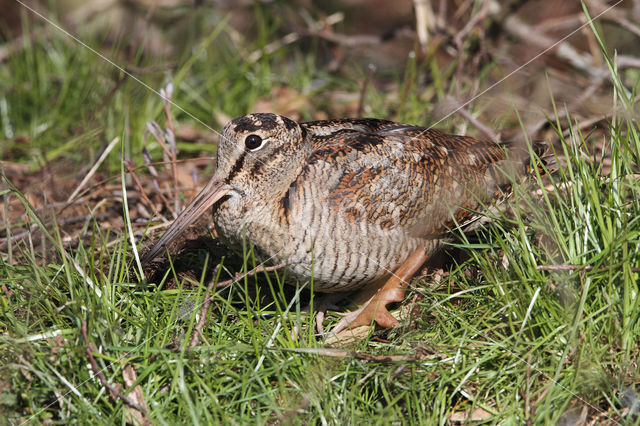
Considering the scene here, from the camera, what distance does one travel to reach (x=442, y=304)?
3115 millimetres

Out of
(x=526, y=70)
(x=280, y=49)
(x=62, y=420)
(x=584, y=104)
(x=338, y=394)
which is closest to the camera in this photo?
(x=62, y=420)

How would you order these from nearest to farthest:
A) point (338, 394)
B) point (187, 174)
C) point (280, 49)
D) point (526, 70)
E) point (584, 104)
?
point (338, 394) < point (584, 104) < point (187, 174) < point (526, 70) < point (280, 49)

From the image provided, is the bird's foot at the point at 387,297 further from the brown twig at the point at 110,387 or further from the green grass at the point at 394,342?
the brown twig at the point at 110,387

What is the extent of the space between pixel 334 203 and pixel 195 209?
0.66m

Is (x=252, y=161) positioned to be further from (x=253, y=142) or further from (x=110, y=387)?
(x=110, y=387)

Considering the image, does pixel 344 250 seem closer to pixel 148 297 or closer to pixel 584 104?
pixel 148 297

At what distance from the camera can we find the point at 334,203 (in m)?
3.04

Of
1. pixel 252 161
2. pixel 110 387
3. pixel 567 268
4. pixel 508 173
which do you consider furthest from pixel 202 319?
pixel 508 173

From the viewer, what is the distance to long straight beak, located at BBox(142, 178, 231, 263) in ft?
10.1

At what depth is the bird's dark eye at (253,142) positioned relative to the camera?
3037mm

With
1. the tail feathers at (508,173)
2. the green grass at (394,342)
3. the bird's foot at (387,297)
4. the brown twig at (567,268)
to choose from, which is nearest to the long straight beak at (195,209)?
the green grass at (394,342)

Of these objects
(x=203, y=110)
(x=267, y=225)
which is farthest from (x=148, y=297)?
(x=203, y=110)

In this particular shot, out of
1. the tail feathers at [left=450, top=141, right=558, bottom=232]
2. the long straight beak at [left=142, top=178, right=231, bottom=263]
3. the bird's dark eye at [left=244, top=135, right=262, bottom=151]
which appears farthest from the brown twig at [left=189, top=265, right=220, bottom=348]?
the tail feathers at [left=450, top=141, right=558, bottom=232]

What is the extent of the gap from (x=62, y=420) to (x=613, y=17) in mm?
4179
